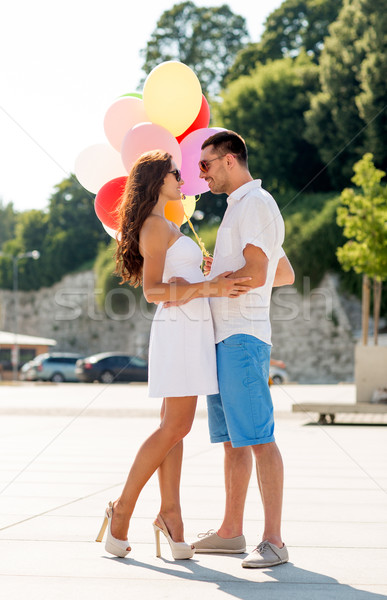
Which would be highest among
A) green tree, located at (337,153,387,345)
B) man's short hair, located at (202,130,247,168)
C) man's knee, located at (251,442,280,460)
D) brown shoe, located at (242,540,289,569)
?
green tree, located at (337,153,387,345)

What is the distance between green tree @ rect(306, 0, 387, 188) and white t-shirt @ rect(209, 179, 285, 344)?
32.5m

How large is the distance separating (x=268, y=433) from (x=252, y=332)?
51 centimetres

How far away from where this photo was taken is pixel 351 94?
127ft

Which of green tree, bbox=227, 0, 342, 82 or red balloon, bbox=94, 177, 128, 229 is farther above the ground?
green tree, bbox=227, 0, 342, 82

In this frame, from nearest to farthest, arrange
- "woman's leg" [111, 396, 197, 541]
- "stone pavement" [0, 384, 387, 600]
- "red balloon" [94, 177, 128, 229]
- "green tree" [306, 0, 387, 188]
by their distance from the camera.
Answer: "stone pavement" [0, 384, 387, 600] < "woman's leg" [111, 396, 197, 541] < "red balloon" [94, 177, 128, 229] < "green tree" [306, 0, 387, 188]

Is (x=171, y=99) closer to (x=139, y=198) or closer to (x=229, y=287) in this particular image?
(x=139, y=198)

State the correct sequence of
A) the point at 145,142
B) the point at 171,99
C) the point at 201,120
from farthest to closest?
the point at 201,120 < the point at 171,99 < the point at 145,142

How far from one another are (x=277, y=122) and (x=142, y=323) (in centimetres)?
1284

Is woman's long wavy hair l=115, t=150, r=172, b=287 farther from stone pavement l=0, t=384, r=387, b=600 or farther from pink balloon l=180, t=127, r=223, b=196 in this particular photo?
stone pavement l=0, t=384, r=387, b=600

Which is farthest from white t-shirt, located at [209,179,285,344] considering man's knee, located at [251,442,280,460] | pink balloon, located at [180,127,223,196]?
pink balloon, located at [180,127,223,196]

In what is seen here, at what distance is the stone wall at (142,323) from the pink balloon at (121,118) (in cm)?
3220

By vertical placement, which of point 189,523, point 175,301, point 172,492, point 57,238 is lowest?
point 189,523

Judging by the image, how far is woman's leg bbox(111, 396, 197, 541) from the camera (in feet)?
13.9

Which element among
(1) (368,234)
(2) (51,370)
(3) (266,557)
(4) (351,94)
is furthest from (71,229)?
(3) (266,557)
